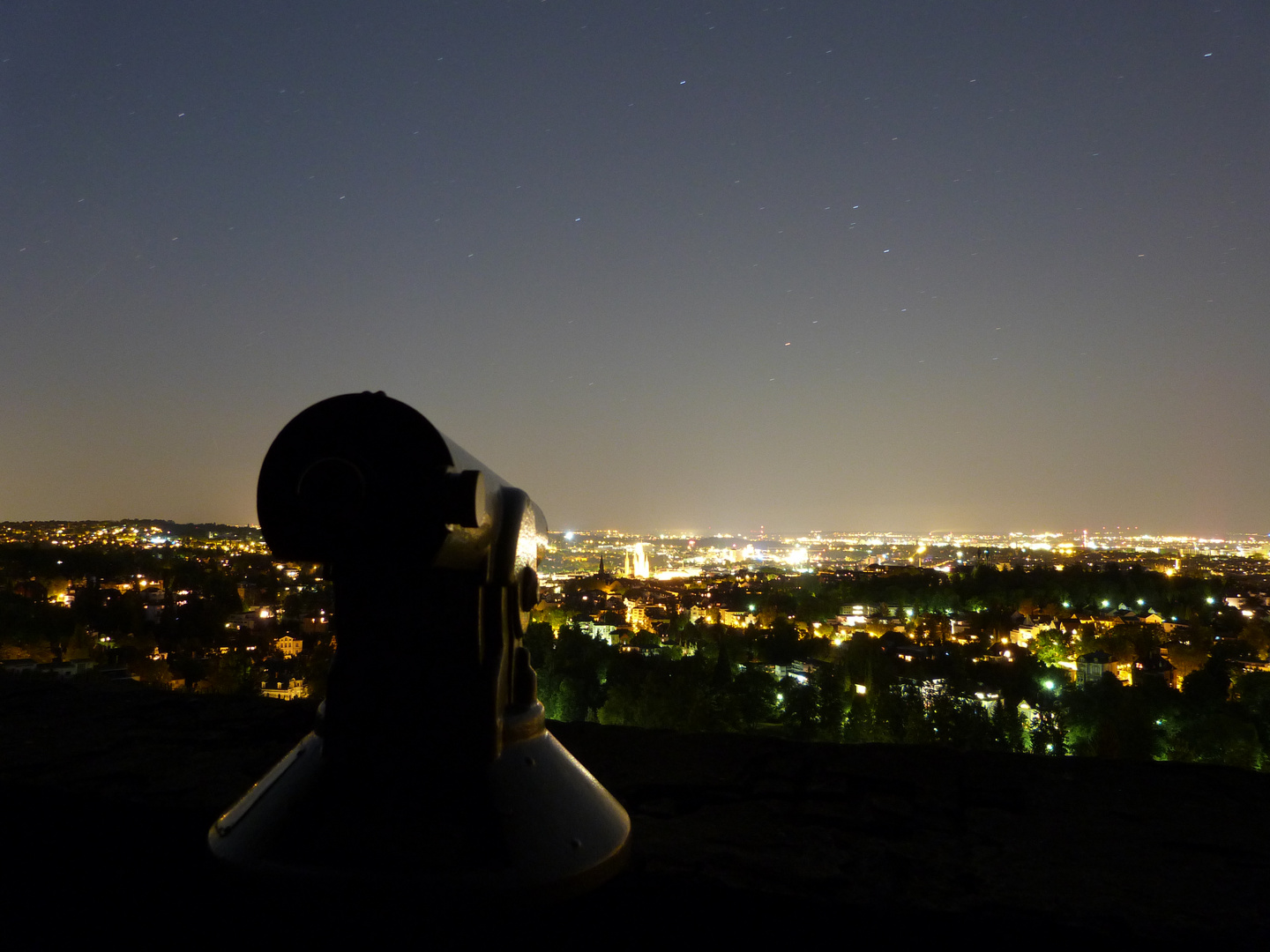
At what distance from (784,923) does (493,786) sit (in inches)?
26.0

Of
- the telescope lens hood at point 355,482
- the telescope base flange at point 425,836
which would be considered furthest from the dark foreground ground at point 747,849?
the telescope lens hood at point 355,482

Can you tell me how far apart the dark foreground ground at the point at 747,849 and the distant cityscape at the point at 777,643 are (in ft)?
2.13

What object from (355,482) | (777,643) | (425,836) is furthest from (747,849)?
(777,643)

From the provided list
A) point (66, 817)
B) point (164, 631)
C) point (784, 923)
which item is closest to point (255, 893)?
point (784, 923)

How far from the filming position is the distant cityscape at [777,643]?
1131cm

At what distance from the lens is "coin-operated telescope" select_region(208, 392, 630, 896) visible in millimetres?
939

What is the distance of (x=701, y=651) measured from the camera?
18.0 metres

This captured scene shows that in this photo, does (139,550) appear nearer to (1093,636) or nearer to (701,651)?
(701,651)

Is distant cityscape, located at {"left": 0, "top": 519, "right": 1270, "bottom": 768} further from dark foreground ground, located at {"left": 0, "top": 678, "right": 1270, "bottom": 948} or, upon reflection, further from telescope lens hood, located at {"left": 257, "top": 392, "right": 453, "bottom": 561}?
dark foreground ground, located at {"left": 0, "top": 678, "right": 1270, "bottom": 948}

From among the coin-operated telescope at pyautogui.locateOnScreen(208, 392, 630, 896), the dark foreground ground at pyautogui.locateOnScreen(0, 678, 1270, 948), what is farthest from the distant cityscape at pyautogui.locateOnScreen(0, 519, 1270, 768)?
the dark foreground ground at pyautogui.locateOnScreen(0, 678, 1270, 948)

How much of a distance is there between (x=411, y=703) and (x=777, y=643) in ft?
67.4

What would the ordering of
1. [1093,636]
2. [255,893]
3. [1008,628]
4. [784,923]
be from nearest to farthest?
[255,893], [784,923], [1093,636], [1008,628]

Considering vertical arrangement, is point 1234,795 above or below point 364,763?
below

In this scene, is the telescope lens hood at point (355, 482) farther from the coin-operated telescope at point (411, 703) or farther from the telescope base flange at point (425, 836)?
the telescope base flange at point (425, 836)
